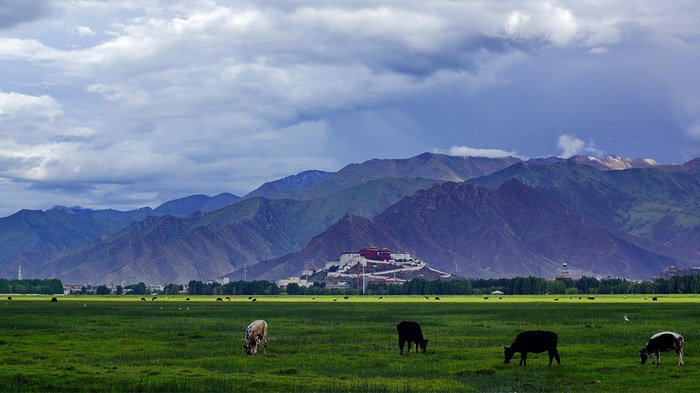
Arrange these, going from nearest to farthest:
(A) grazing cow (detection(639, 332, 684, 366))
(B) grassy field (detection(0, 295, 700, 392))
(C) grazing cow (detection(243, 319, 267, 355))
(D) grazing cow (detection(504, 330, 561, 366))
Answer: (B) grassy field (detection(0, 295, 700, 392))
(A) grazing cow (detection(639, 332, 684, 366))
(D) grazing cow (detection(504, 330, 561, 366))
(C) grazing cow (detection(243, 319, 267, 355))

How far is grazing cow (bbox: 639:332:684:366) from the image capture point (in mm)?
56812

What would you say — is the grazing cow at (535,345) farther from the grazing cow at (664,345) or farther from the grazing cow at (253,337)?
the grazing cow at (253,337)

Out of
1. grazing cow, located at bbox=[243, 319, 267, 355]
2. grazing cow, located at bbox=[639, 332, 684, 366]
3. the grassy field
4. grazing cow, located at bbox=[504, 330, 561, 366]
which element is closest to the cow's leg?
grazing cow, located at bbox=[639, 332, 684, 366]

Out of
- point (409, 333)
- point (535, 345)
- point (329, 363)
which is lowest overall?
point (329, 363)

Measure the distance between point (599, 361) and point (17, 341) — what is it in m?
45.6

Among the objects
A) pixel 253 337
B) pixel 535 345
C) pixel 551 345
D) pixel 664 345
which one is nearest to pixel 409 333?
pixel 535 345

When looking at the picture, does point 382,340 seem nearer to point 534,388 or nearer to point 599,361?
point 599,361

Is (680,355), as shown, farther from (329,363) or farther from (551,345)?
(329,363)

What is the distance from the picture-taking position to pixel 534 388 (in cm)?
4988

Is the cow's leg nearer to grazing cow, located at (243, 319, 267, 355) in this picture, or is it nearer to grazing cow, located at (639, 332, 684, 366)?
grazing cow, located at (639, 332, 684, 366)

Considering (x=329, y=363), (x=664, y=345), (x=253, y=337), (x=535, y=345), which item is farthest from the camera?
(x=253, y=337)

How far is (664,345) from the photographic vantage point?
5766cm

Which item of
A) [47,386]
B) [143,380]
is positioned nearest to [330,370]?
[143,380]

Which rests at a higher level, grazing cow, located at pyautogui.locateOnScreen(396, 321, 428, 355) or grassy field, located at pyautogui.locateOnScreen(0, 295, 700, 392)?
grazing cow, located at pyautogui.locateOnScreen(396, 321, 428, 355)
